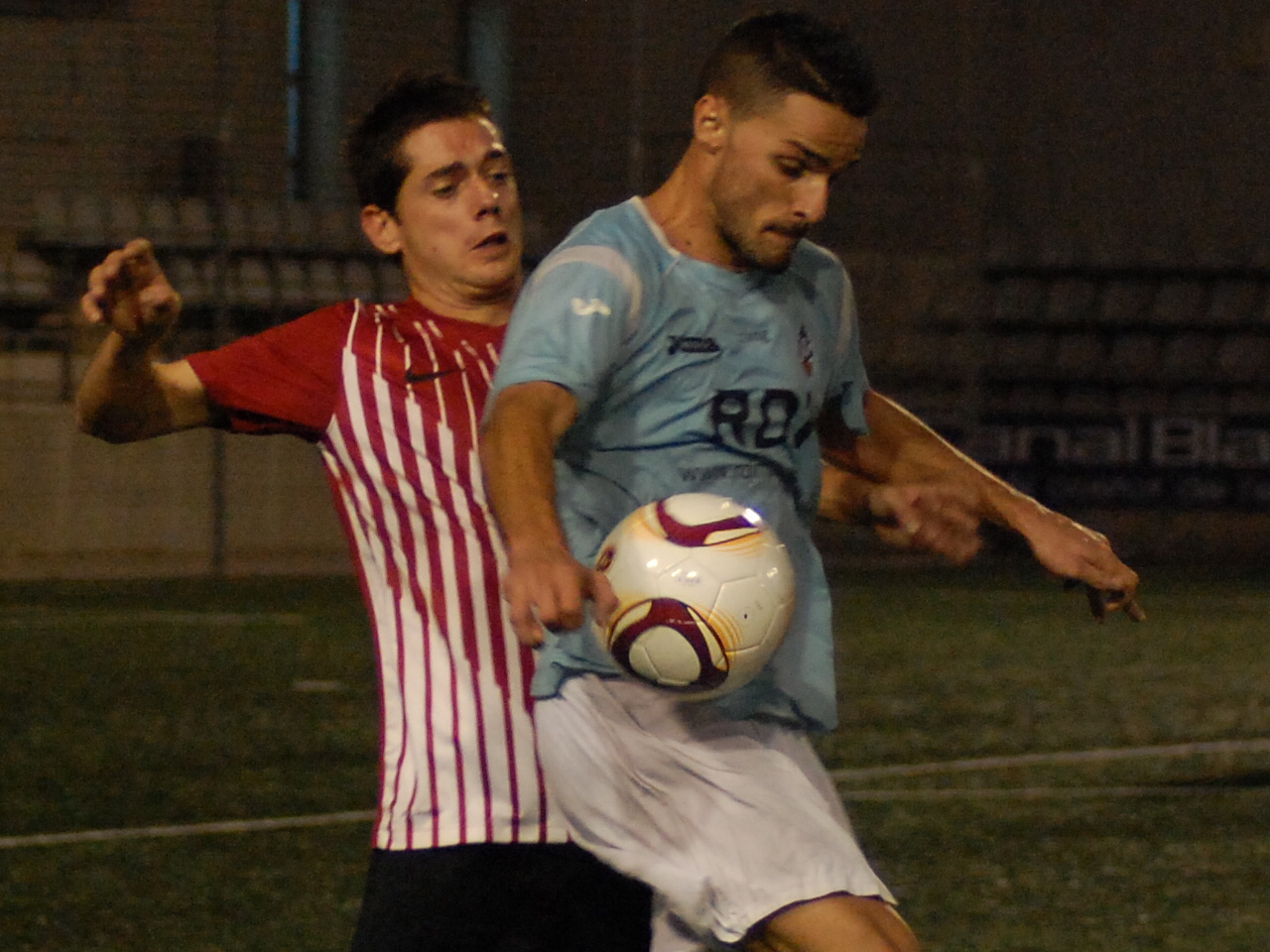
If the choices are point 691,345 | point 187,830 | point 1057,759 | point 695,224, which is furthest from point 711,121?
point 1057,759

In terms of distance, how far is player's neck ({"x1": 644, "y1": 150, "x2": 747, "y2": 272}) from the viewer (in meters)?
2.62

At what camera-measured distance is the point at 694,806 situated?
8.45ft

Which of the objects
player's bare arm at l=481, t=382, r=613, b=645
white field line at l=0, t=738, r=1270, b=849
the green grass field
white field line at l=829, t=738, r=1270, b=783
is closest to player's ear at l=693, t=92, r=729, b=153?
player's bare arm at l=481, t=382, r=613, b=645

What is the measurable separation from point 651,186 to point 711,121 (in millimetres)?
12072

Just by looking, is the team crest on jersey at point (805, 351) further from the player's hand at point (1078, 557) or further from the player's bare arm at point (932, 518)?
the player's hand at point (1078, 557)

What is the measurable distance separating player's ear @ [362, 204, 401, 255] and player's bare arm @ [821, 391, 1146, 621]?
2.22 ft

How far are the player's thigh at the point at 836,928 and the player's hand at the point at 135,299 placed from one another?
3.58ft

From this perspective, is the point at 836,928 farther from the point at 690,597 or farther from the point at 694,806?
the point at 690,597

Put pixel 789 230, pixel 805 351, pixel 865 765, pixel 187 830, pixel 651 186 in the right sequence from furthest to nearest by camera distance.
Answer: pixel 651 186, pixel 865 765, pixel 187 830, pixel 805 351, pixel 789 230

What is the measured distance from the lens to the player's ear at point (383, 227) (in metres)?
3.15

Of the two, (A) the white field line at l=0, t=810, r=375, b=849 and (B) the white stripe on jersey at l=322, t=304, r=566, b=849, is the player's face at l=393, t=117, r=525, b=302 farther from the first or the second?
(A) the white field line at l=0, t=810, r=375, b=849

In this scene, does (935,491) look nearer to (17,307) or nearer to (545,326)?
(545,326)

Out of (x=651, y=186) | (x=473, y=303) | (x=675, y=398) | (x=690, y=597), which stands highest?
(x=651, y=186)

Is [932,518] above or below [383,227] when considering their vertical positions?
below
